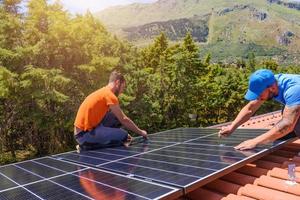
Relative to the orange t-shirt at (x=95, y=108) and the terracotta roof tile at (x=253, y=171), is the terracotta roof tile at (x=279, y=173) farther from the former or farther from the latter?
the orange t-shirt at (x=95, y=108)

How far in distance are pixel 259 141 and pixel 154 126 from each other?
1130 inches

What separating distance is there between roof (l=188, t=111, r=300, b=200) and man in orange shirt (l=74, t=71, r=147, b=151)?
2.33 m

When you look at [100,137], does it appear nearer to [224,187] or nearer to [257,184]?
[224,187]

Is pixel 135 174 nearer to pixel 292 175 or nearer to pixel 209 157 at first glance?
pixel 209 157

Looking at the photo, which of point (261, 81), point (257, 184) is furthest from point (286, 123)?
point (257, 184)

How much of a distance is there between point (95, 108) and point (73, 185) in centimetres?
260

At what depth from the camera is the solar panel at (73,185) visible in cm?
328

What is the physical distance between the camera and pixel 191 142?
620 cm

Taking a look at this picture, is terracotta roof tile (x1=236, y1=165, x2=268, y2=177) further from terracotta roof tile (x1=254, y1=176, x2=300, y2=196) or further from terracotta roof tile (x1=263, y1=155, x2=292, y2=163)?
terracotta roof tile (x1=263, y1=155, x2=292, y2=163)

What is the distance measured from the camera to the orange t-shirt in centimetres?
612

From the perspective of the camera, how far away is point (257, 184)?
4367 mm

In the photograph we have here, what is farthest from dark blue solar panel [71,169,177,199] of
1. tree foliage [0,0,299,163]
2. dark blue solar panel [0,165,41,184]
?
tree foliage [0,0,299,163]

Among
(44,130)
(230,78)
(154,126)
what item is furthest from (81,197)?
(230,78)

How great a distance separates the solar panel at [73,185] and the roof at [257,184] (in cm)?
104
